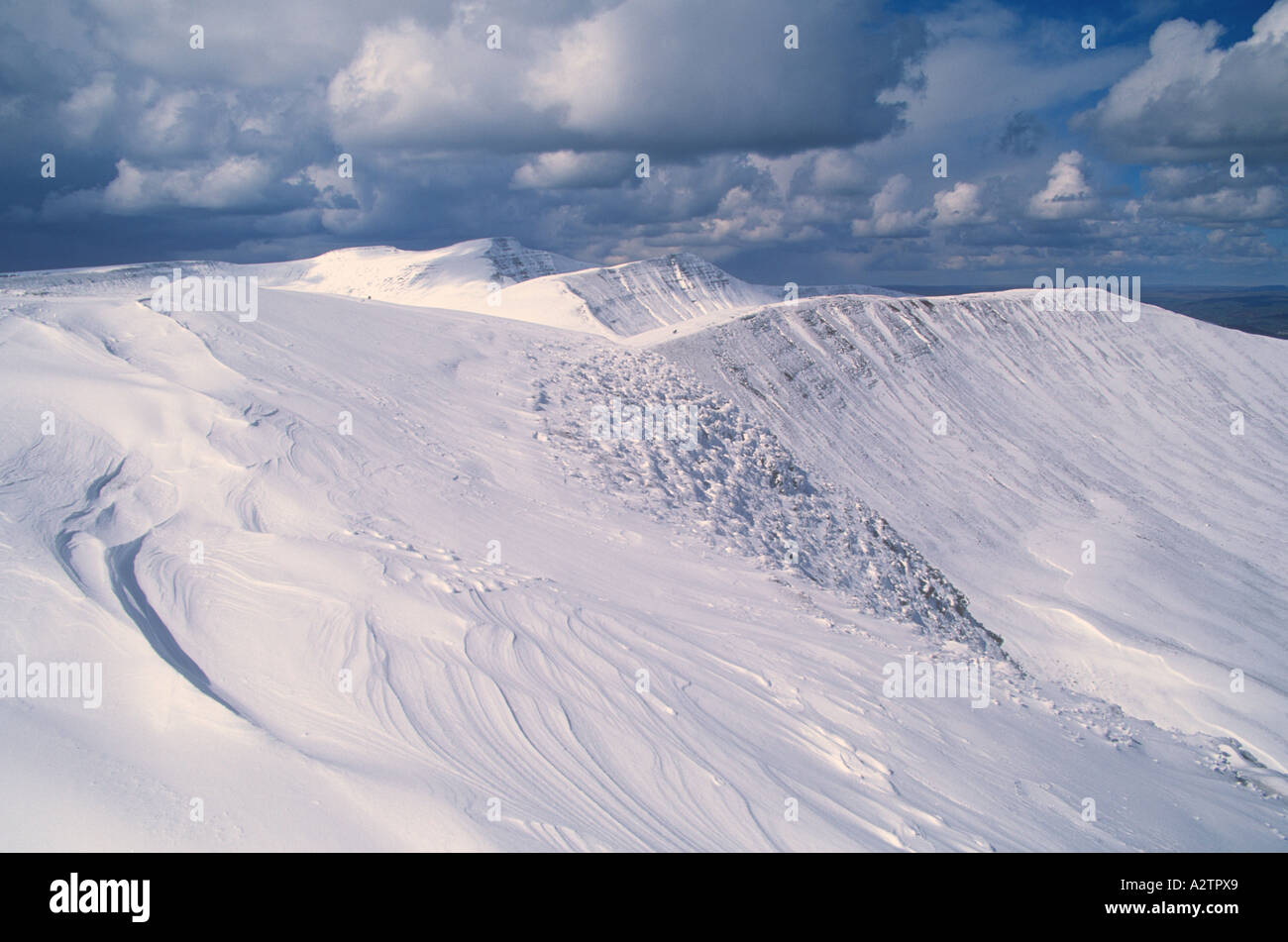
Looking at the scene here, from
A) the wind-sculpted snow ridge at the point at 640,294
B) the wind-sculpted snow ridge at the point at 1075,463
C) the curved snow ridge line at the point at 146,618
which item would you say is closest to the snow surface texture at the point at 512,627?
the curved snow ridge line at the point at 146,618

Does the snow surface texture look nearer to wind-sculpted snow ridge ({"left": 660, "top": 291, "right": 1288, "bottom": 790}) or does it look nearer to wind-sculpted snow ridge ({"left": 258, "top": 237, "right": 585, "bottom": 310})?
wind-sculpted snow ridge ({"left": 660, "top": 291, "right": 1288, "bottom": 790})

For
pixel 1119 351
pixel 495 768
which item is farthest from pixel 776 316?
pixel 495 768

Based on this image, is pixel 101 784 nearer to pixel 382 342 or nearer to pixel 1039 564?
pixel 382 342

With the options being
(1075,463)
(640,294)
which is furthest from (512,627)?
(640,294)

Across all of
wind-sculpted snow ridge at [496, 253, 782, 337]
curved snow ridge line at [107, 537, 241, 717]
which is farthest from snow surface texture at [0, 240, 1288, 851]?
wind-sculpted snow ridge at [496, 253, 782, 337]

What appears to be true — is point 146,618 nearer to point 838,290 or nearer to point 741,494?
point 741,494

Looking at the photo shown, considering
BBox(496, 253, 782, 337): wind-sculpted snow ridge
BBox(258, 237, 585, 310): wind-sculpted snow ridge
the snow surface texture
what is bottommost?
the snow surface texture

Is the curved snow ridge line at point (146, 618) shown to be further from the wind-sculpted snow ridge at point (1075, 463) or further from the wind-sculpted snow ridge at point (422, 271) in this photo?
the wind-sculpted snow ridge at point (422, 271)
